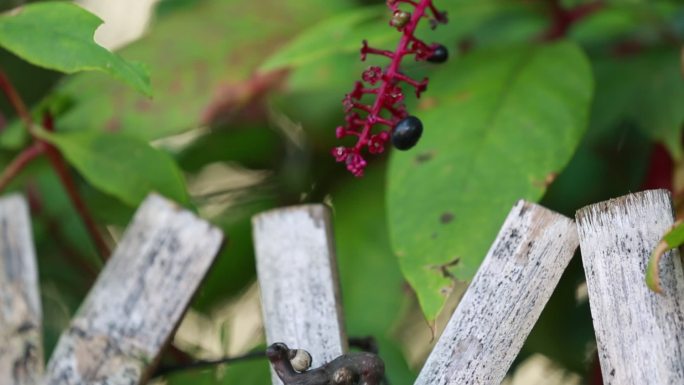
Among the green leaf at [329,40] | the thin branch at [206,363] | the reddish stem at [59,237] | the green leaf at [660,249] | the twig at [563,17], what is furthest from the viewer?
the reddish stem at [59,237]

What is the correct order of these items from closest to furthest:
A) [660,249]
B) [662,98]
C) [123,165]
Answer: [660,249]
[123,165]
[662,98]

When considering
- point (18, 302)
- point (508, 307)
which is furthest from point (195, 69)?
point (508, 307)

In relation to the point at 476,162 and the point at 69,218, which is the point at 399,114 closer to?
the point at 476,162

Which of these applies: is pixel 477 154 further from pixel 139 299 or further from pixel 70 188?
pixel 70 188

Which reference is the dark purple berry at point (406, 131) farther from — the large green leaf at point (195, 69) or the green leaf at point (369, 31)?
the large green leaf at point (195, 69)

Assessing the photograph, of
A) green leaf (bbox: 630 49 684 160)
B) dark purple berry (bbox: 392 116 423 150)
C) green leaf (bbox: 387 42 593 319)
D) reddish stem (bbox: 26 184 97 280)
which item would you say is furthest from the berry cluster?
reddish stem (bbox: 26 184 97 280)

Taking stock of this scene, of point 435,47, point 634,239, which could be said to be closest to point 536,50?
point 435,47

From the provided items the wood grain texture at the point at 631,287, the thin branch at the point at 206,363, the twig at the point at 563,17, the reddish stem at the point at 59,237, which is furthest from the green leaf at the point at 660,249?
the reddish stem at the point at 59,237
